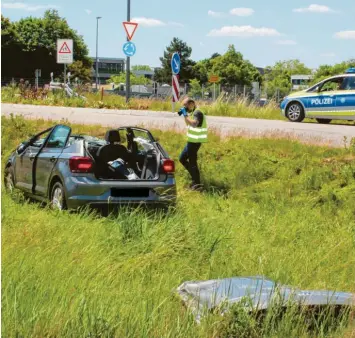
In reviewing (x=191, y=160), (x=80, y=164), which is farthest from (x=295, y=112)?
(x=80, y=164)

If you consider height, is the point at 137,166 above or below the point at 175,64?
below

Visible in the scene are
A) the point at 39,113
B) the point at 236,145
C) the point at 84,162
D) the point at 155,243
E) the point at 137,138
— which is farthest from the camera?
the point at 39,113

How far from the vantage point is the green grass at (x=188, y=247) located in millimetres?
3502

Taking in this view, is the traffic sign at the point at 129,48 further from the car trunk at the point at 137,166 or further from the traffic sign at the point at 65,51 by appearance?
the car trunk at the point at 137,166

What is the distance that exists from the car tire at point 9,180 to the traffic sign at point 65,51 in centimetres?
196

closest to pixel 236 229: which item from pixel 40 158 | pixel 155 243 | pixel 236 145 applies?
pixel 155 243

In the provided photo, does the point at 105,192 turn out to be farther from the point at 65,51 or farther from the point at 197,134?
the point at 197,134

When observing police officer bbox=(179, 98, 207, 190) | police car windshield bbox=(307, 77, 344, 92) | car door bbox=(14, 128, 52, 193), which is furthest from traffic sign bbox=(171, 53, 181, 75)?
police car windshield bbox=(307, 77, 344, 92)

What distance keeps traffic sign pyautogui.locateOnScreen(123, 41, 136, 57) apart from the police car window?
11.9 metres

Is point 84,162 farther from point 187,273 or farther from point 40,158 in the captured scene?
point 187,273

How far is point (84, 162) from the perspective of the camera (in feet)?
23.7

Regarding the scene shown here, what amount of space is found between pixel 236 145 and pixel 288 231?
14.7 feet

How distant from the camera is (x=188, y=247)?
241 inches

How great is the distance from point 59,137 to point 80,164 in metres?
0.75
